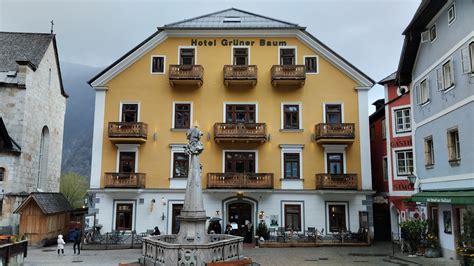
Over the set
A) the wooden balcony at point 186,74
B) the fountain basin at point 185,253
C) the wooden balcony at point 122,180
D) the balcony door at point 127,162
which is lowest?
the fountain basin at point 185,253

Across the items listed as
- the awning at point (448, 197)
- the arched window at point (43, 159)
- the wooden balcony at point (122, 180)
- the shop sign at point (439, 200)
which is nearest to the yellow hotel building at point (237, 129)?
the wooden balcony at point (122, 180)

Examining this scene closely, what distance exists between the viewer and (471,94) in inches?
593

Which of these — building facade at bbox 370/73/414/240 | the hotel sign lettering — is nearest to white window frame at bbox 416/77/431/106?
building facade at bbox 370/73/414/240

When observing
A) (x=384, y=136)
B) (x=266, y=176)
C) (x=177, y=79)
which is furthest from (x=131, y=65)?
(x=384, y=136)

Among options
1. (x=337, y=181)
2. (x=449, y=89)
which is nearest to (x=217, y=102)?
(x=337, y=181)

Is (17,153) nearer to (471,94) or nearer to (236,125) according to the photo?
(236,125)

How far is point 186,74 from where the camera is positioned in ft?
87.9

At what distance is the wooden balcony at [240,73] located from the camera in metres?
26.9

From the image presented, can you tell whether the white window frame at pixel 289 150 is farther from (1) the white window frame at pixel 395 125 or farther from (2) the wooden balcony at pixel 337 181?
(1) the white window frame at pixel 395 125

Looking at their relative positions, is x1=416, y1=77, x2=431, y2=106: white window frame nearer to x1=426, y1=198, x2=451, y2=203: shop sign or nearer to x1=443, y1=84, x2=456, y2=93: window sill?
x1=443, y1=84, x2=456, y2=93: window sill

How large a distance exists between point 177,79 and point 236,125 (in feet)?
16.3

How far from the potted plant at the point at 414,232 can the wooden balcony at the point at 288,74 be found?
454 inches

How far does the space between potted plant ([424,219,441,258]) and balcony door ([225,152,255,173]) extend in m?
11.4

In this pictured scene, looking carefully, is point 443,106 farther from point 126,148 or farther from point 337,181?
point 126,148
